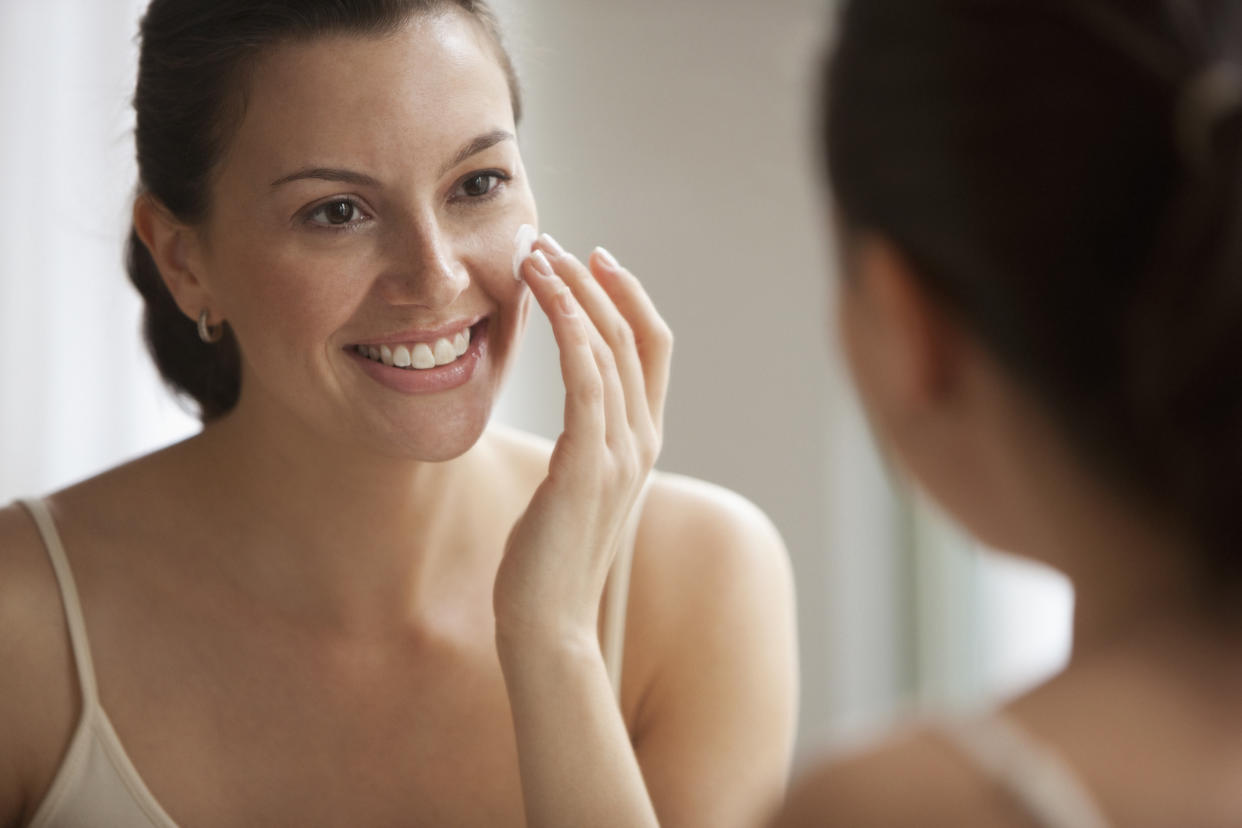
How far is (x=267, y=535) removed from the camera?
58.6 inches

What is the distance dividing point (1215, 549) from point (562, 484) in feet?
2.42

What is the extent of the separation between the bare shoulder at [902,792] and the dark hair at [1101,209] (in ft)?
0.50

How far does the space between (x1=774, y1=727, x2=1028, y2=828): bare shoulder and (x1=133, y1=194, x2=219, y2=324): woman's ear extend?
0.96 meters

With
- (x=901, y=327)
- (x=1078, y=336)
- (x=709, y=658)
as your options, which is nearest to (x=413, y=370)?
(x=709, y=658)

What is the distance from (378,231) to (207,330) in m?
0.29

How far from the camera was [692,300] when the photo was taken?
279cm

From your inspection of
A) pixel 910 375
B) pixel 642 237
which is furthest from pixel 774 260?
pixel 910 375

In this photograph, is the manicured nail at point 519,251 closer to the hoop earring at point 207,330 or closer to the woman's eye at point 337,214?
the woman's eye at point 337,214

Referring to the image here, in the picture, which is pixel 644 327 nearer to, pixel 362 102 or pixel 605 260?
Result: pixel 605 260

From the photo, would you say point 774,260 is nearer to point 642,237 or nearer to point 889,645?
point 642,237

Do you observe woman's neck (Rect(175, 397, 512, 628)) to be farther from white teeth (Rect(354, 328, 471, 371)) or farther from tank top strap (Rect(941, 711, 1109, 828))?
tank top strap (Rect(941, 711, 1109, 828))

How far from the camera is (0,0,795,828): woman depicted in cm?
126

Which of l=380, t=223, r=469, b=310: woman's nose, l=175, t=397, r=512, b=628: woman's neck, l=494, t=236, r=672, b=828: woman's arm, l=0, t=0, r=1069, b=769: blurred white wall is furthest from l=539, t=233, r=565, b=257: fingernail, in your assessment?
l=0, t=0, r=1069, b=769: blurred white wall

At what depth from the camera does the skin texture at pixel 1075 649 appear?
2.04 ft
